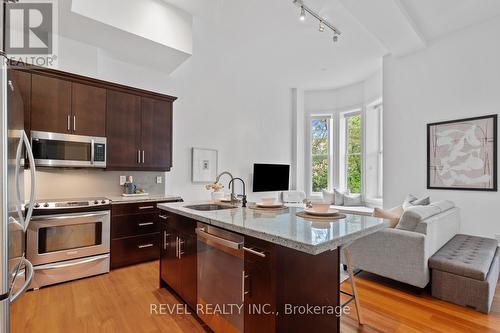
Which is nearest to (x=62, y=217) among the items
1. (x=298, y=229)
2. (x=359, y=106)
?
(x=298, y=229)

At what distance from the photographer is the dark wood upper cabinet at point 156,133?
3.67 metres

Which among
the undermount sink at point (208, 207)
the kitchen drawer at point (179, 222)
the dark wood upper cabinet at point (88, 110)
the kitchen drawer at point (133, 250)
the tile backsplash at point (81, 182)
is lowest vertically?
the kitchen drawer at point (133, 250)

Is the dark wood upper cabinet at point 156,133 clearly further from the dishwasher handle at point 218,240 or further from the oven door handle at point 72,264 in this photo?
the dishwasher handle at point 218,240

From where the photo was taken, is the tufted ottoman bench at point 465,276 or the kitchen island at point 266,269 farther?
the tufted ottoman bench at point 465,276

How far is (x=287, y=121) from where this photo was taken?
6.72 m

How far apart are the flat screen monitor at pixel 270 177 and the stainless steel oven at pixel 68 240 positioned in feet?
11.1

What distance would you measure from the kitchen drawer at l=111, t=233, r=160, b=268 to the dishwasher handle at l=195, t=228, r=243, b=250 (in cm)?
184

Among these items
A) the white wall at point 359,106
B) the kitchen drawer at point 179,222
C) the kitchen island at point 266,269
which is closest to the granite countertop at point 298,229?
the kitchen island at point 266,269

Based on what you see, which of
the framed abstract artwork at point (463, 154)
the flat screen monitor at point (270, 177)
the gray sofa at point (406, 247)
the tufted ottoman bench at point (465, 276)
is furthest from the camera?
the flat screen monitor at point (270, 177)

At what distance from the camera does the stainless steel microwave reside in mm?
2790

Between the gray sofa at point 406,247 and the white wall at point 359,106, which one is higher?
the white wall at point 359,106

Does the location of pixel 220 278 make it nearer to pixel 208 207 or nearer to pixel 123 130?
pixel 208 207

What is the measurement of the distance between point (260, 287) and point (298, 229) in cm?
37

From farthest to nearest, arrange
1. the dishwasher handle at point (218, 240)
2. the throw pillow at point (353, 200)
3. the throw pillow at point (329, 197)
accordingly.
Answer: the throw pillow at point (329, 197), the throw pillow at point (353, 200), the dishwasher handle at point (218, 240)
